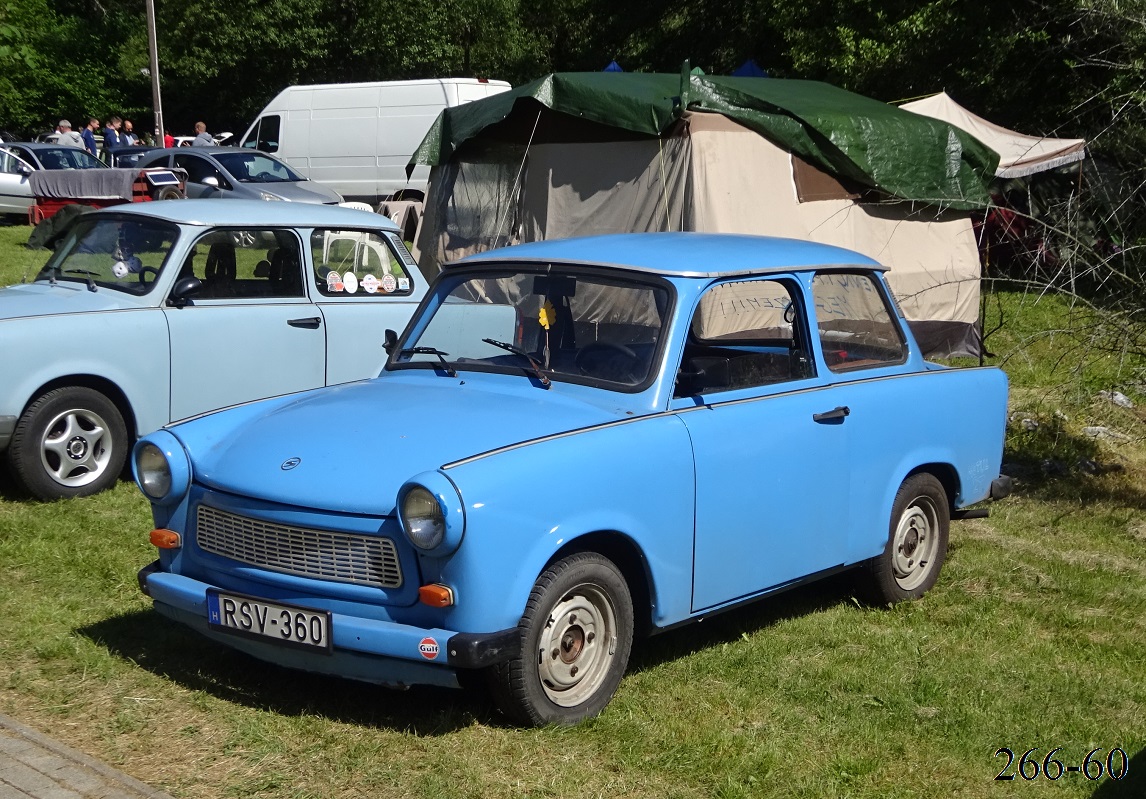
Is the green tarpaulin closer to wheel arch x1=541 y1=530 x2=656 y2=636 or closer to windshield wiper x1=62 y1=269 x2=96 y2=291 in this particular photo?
windshield wiper x1=62 y1=269 x2=96 y2=291

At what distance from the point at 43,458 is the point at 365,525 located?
3.63m

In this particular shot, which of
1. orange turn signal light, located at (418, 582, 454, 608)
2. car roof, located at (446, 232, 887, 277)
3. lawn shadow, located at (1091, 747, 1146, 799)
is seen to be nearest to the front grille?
orange turn signal light, located at (418, 582, 454, 608)

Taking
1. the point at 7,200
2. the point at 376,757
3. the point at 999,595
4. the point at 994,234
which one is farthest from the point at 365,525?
the point at 7,200

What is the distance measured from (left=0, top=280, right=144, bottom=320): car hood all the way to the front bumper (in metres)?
3.46

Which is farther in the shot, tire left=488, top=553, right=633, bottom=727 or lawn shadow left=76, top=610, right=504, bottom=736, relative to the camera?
lawn shadow left=76, top=610, right=504, bottom=736

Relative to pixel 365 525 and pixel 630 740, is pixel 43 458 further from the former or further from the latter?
pixel 630 740

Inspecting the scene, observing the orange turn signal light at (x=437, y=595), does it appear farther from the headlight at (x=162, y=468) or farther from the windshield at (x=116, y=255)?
the windshield at (x=116, y=255)

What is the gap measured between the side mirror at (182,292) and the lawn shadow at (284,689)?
8.48 feet

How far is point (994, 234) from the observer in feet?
59.3

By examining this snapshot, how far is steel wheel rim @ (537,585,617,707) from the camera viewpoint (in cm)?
411

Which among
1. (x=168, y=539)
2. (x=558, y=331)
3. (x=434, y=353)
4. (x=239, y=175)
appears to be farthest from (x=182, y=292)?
(x=239, y=175)

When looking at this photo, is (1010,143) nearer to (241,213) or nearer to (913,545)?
(241,213)

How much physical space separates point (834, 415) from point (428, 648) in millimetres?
2066

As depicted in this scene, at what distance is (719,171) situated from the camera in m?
10.8
